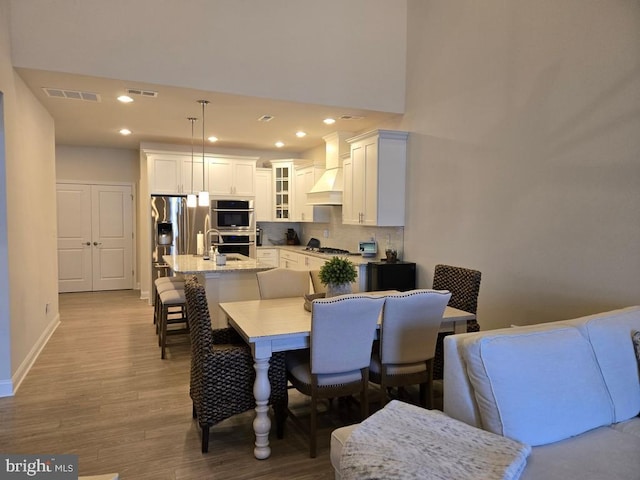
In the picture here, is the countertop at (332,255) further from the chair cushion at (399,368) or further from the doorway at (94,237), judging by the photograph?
the doorway at (94,237)

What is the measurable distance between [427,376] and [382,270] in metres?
2.15

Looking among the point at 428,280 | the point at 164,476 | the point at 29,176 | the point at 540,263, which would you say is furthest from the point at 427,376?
the point at 29,176

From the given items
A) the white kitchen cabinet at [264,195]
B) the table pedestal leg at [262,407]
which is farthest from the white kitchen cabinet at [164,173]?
the table pedestal leg at [262,407]

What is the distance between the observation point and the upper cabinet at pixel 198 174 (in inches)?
274

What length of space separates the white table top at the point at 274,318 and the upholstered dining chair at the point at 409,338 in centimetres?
28

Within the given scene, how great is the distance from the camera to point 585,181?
3090 millimetres

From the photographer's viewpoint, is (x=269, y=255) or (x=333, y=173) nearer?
(x=333, y=173)

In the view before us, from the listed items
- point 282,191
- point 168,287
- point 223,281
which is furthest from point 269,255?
point 223,281

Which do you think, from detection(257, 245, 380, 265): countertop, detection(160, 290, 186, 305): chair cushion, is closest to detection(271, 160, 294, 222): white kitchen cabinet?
detection(257, 245, 380, 265): countertop

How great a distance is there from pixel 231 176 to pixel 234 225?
0.88 metres

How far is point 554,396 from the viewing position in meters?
A: 1.75

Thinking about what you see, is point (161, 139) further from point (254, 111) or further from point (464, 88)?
point (464, 88)

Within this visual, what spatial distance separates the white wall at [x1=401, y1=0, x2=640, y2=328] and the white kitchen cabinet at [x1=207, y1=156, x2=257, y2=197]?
3555mm

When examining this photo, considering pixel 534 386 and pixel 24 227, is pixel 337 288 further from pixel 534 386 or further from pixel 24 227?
pixel 24 227
